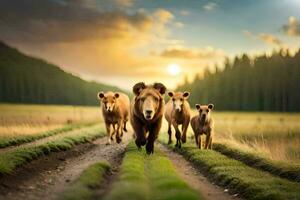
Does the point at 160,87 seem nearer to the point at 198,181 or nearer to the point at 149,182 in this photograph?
the point at 198,181

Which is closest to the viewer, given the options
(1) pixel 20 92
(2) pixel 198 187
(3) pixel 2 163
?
(2) pixel 198 187

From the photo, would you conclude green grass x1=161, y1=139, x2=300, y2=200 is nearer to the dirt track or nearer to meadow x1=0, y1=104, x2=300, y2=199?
meadow x1=0, y1=104, x2=300, y2=199

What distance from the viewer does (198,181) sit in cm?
1805

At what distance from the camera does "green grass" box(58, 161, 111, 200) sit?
43.4 ft

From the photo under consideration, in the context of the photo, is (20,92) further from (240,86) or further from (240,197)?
(240,197)

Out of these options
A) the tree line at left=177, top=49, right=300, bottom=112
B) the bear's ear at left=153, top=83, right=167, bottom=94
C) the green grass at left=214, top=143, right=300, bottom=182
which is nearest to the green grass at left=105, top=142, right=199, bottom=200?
the bear's ear at left=153, top=83, right=167, bottom=94

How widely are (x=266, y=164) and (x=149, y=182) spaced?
6.06 metres

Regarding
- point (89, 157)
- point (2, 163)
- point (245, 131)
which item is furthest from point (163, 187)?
point (245, 131)

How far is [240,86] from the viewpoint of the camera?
351ft

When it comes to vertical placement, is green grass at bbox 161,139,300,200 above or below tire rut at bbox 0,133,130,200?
below

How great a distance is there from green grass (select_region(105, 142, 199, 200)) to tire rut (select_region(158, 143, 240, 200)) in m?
0.55

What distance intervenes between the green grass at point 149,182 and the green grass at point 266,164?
11.4ft

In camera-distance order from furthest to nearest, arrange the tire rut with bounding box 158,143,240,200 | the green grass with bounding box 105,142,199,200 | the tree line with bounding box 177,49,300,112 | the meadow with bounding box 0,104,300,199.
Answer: the tree line with bounding box 177,49,300,112 < the tire rut with bounding box 158,143,240,200 < the meadow with bounding box 0,104,300,199 < the green grass with bounding box 105,142,199,200

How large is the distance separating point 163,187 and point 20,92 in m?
156
